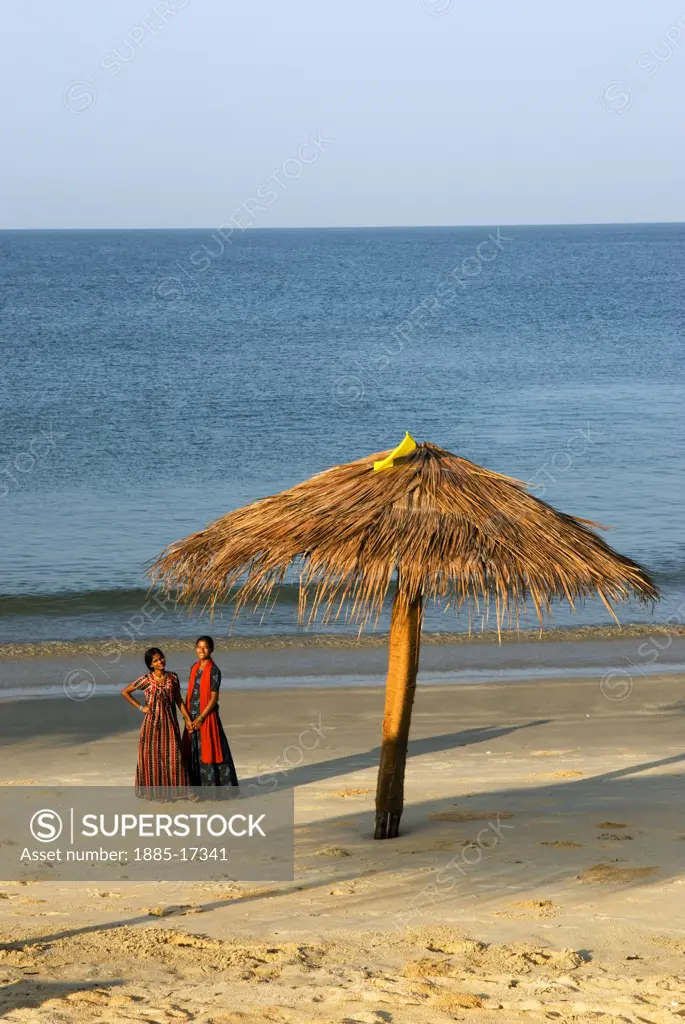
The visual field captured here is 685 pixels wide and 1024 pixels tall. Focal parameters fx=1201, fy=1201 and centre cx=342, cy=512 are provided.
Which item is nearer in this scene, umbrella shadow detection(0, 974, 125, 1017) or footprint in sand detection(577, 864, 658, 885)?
umbrella shadow detection(0, 974, 125, 1017)

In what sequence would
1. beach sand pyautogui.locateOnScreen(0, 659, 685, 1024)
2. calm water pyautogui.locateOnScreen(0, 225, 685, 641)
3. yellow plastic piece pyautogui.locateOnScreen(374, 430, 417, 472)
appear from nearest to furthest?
beach sand pyautogui.locateOnScreen(0, 659, 685, 1024) → yellow plastic piece pyautogui.locateOnScreen(374, 430, 417, 472) → calm water pyautogui.locateOnScreen(0, 225, 685, 641)

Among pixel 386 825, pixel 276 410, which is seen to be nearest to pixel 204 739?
pixel 386 825

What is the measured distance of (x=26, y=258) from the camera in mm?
128750

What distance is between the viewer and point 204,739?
9.25 m

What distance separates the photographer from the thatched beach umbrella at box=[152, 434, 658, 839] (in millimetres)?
7246

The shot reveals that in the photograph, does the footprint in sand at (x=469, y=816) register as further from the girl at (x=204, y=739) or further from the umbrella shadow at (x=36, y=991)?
the umbrella shadow at (x=36, y=991)

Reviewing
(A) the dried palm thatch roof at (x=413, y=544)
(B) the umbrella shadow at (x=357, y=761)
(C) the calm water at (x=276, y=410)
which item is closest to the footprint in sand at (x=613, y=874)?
(A) the dried palm thatch roof at (x=413, y=544)

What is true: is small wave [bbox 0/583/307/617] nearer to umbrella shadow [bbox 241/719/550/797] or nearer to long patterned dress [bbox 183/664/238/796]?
umbrella shadow [bbox 241/719/550/797]

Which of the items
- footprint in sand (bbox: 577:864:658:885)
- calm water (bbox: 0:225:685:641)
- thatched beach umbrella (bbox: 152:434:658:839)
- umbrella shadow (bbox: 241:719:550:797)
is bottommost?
footprint in sand (bbox: 577:864:658:885)

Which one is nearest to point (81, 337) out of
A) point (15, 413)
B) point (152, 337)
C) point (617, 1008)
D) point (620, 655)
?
point (152, 337)

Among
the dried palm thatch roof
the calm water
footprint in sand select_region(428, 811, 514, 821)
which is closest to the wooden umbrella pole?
the dried palm thatch roof

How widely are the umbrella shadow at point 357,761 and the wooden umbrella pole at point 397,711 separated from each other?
156 centimetres

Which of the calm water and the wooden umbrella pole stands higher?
the calm water

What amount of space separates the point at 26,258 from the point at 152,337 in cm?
7837
